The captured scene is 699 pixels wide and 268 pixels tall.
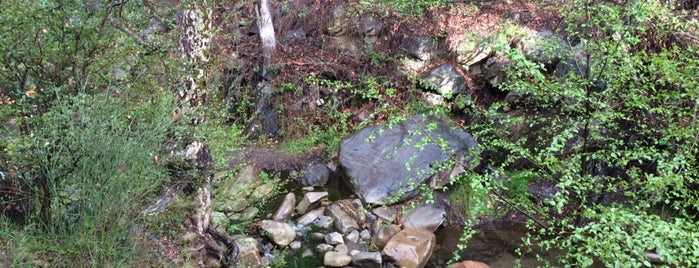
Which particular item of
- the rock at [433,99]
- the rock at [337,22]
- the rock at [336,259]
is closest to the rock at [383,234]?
the rock at [336,259]

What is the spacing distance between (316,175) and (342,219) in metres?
1.40

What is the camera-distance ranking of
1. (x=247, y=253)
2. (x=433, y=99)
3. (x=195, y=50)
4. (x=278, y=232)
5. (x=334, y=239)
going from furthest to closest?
(x=433, y=99) < (x=334, y=239) < (x=278, y=232) < (x=247, y=253) < (x=195, y=50)

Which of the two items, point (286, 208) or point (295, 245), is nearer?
point (295, 245)

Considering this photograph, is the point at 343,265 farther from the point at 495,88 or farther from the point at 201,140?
the point at 495,88

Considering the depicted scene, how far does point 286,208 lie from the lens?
19.2 ft

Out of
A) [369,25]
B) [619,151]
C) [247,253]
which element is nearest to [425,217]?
[247,253]

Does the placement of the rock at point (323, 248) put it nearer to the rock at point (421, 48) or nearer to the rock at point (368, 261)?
the rock at point (368, 261)

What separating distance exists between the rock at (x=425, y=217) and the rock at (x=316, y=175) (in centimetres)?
157

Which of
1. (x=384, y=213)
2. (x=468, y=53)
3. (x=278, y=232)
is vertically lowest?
(x=384, y=213)

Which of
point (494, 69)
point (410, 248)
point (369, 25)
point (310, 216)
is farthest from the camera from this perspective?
point (369, 25)

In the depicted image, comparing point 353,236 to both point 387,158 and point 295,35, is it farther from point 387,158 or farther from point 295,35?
point 295,35

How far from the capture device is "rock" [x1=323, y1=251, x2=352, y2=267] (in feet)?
15.4

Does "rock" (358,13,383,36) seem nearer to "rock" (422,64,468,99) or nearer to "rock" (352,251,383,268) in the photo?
"rock" (422,64,468,99)

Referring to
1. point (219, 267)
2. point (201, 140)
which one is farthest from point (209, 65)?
point (219, 267)
